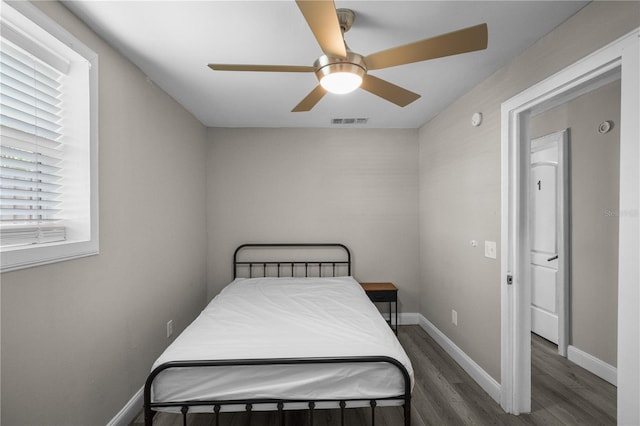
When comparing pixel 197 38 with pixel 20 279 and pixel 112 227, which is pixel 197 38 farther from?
pixel 20 279

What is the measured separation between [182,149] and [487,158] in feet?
9.00

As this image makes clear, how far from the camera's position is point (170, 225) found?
2717mm

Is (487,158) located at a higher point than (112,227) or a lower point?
higher

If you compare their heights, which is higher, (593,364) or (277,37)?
(277,37)

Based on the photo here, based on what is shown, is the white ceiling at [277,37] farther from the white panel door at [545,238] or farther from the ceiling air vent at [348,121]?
the white panel door at [545,238]

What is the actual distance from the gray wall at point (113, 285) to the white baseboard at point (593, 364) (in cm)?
366

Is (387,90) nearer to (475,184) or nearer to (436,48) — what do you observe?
(436,48)

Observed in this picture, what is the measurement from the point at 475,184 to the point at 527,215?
56 centimetres

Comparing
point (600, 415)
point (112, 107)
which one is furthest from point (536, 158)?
point (112, 107)

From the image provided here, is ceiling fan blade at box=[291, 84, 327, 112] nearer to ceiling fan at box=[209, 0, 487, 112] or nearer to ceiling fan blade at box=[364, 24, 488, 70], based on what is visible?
ceiling fan at box=[209, 0, 487, 112]

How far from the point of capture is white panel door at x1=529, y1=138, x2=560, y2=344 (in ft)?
10.4

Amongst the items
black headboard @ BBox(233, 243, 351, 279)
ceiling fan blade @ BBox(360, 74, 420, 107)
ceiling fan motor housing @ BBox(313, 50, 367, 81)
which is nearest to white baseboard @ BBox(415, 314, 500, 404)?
black headboard @ BBox(233, 243, 351, 279)

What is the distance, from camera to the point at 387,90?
1700mm

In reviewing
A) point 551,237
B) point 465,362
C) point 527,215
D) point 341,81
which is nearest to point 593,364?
point 465,362
